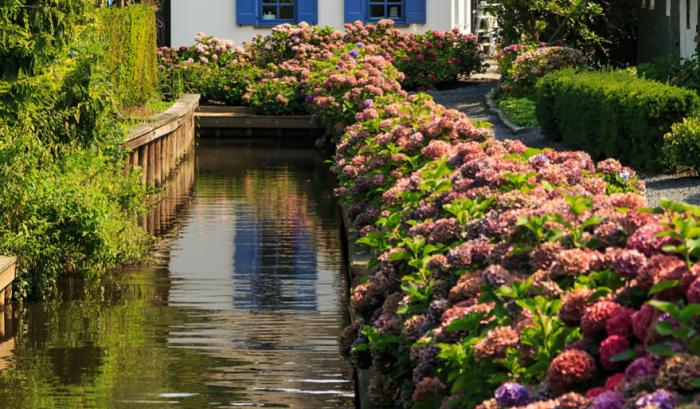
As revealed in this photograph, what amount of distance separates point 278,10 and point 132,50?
37.8 feet

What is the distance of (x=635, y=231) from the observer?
4.97m

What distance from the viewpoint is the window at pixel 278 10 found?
33.2m

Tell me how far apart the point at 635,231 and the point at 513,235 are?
718 millimetres

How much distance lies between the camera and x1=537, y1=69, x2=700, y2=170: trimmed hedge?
16.0 meters

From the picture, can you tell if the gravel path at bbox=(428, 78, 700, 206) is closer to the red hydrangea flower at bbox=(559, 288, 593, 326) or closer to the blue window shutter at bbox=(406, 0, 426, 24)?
the blue window shutter at bbox=(406, 0, 426, 24)

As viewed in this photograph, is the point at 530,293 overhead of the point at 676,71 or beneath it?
beneath

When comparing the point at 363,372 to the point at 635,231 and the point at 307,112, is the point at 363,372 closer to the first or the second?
the point at 635,231

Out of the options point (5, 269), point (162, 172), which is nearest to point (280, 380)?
point (5, 269)

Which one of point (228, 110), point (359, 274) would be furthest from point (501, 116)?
point (359, 274)

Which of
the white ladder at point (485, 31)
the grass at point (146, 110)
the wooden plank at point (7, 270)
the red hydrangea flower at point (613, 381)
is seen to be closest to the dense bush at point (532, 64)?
the grass at point (146, 110)

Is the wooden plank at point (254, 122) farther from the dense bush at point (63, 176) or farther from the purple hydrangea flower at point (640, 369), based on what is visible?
the purple hydrangea flower at point (640, 369)

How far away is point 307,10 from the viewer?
1296 inches

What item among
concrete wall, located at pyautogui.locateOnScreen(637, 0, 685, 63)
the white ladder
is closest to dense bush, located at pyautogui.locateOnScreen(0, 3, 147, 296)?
concrete wall, located at pyautogui.locateOnScreen(637, 0, 685, 63)

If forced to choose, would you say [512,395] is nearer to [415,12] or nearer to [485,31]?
[415,12]
